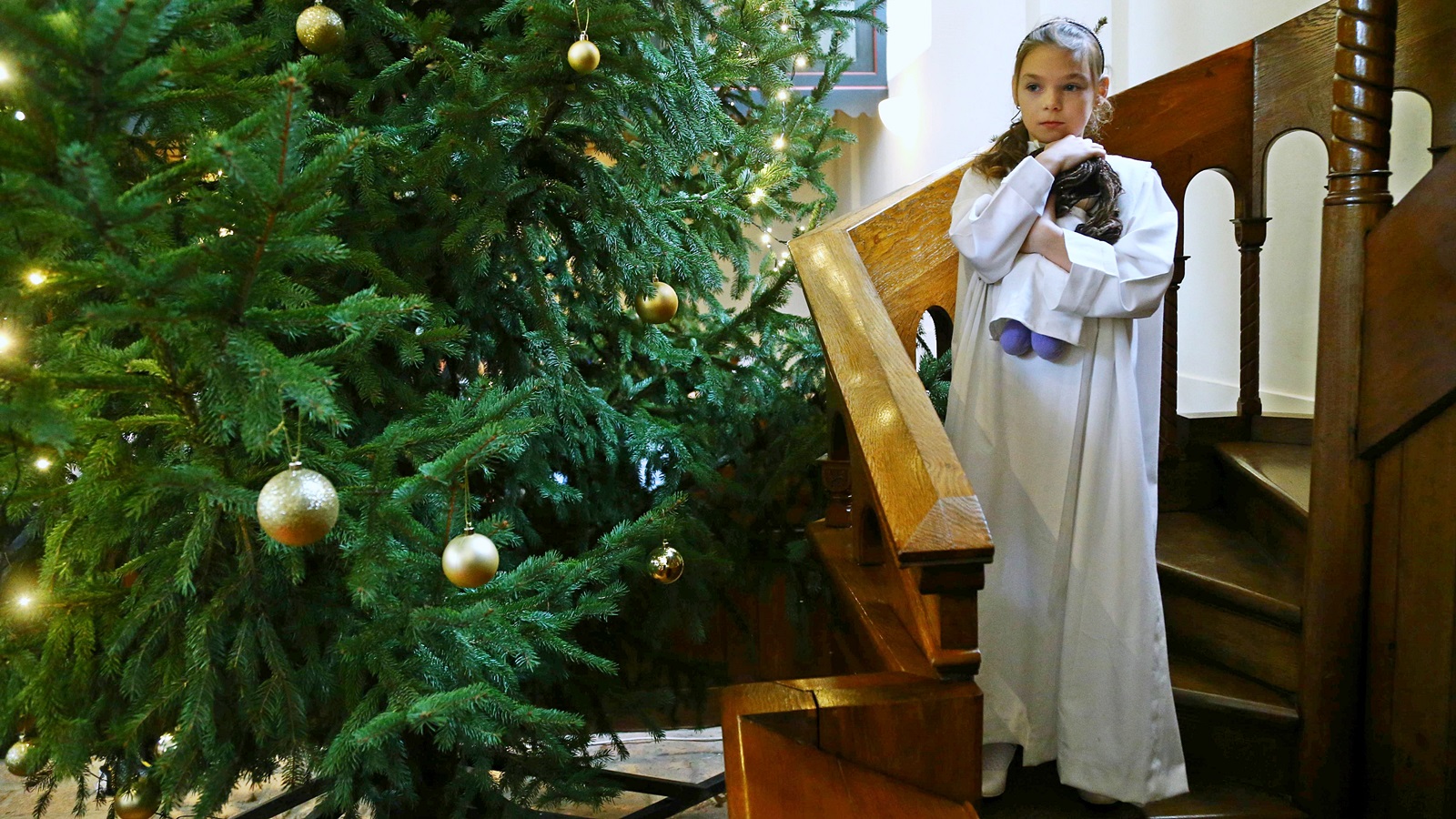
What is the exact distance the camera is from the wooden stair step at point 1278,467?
2211mm

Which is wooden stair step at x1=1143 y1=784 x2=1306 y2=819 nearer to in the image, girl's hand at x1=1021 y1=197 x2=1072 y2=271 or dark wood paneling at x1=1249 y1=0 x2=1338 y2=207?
girl's hand at x1=1021 y1=197 x2=1072 y2=271

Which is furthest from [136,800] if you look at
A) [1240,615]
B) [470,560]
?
[1240,615]

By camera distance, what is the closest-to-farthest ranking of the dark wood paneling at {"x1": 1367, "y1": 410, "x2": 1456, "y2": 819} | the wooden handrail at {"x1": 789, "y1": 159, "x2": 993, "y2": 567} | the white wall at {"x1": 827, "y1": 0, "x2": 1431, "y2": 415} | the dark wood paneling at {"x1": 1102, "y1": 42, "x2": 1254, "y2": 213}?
1. the wooden handrail at {"x1": 789, "y1": 159, "x2": 993, "y2": 567}
2. the dark wood paneling at {"x1": 1367, "y1": 410, "x2": 1456, "y2": 819}
3. the dark wood paneling at {"x1": 1102, "y1": 42, "x2": 1254, "y2": 213}
4. the white wall at {"x1": 827, "y1": 0, "x2": 1431, "y2": 415}

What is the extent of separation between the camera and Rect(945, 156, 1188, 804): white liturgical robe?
170 centimetres

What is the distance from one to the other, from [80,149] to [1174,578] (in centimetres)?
216

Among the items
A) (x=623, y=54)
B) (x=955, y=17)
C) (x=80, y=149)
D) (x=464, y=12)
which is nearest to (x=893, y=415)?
(x=623, y=54)

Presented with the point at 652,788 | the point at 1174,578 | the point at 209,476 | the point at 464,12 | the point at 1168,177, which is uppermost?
the point at 464,12

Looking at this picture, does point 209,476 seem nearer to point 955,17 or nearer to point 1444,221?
point 1444,221

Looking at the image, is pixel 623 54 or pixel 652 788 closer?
pixel 623 54

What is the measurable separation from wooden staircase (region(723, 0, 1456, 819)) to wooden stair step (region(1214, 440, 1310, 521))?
12mm

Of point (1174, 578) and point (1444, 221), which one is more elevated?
point (1444, 221)

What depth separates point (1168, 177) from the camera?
247 cm

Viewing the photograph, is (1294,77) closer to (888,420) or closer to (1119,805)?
(888,420)

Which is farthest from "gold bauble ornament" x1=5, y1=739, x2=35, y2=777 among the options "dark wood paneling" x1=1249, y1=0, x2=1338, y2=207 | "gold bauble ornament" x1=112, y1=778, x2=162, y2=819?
"dark wood paneling" x1=1249, y1=0, x2=1338, y2=207
